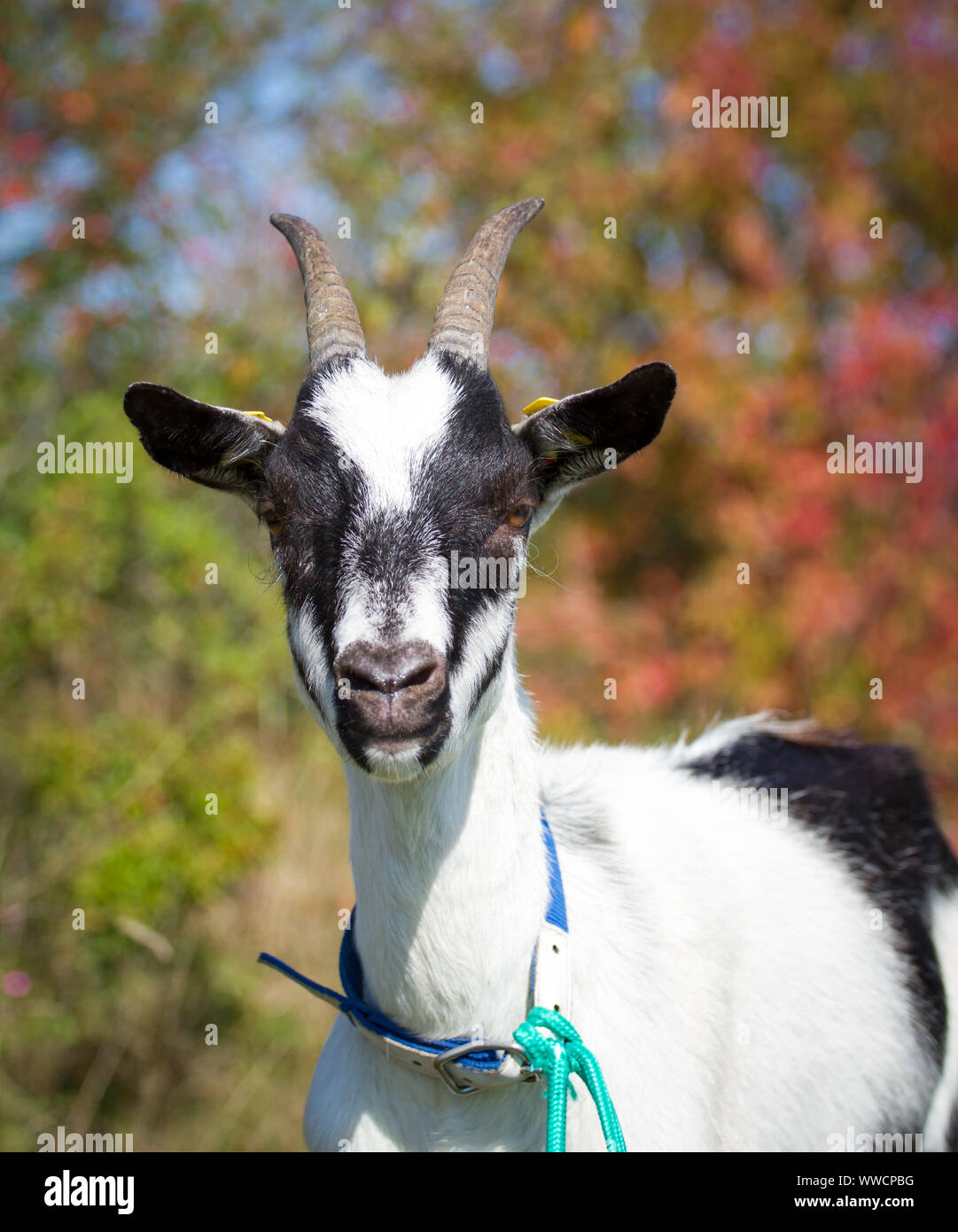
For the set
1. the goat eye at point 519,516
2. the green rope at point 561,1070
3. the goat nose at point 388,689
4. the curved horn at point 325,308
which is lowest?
the green rope at point 561,1070

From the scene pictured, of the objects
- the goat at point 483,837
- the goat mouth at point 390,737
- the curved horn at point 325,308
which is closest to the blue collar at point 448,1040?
the goat at point 483,837

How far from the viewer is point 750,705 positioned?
829cm

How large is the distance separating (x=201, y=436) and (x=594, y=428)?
111 centimetres

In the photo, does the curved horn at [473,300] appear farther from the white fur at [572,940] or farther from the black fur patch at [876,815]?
the black fur patch at [876,815]

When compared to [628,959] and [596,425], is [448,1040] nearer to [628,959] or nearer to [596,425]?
[628,959]

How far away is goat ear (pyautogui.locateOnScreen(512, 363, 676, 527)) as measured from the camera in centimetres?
273

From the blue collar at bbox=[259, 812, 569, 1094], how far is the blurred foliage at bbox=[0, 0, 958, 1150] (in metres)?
2.14

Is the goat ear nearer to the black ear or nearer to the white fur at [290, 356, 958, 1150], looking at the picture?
the white fur at [290, 356, 958, 1150]

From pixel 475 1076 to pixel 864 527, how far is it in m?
6.66

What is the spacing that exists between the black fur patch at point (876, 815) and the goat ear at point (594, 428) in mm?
1610

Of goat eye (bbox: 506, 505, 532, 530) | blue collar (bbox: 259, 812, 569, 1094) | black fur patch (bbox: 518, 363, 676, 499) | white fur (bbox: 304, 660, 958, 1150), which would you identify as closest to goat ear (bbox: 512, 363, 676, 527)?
black fur patch (bbox: 518, 363, 676, 499)

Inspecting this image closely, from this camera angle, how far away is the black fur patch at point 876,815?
3.91 m

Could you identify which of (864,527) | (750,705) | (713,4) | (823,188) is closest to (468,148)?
(713,4)

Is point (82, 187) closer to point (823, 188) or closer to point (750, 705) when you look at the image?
point (823, 188)
